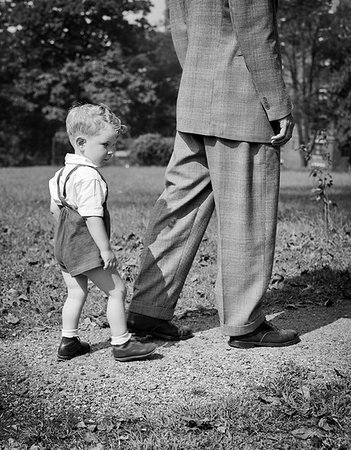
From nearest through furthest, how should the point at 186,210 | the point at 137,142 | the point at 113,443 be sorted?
the point at 113,443 → the point at 186,210 → the point at 137,142

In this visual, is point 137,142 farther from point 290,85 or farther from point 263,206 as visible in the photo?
point 263,206

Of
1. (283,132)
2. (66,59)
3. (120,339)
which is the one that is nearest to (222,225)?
(283,132)

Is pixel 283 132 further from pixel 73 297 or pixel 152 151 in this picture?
pixel 152 151

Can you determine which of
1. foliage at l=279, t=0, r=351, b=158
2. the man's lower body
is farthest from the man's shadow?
foliage at l=279, t=0, r=351, b=158

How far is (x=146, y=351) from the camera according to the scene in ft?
11.6

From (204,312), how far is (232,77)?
1.76m

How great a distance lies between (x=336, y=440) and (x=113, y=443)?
0.80 metres

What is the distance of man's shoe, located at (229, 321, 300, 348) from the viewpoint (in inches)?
148

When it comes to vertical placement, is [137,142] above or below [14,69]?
below

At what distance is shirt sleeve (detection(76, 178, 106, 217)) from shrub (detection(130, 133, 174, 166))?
32.0m

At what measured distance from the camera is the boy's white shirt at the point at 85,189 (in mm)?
3342

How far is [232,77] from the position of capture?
11.5 feet

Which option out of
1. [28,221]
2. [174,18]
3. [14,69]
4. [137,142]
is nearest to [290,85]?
[137,142]

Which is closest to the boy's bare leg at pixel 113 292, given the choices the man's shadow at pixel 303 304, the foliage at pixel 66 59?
the man's shadow at pixel 303 304
